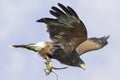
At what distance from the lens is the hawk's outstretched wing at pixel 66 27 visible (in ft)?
30.4

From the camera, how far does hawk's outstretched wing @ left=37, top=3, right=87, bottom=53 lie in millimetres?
9258

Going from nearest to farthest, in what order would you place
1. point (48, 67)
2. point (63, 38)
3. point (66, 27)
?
1. point (48, 67)
2. point (63, 38)
3. point (66, 27)

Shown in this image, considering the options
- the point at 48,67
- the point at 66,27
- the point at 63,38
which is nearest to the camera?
the point at 48,67

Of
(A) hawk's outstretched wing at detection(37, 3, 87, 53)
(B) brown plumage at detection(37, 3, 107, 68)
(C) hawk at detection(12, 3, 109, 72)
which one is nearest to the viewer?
(C) hawk at detection(12, 3, 109, 72)

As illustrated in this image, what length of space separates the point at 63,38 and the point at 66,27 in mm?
247

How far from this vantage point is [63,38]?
9.33 meters

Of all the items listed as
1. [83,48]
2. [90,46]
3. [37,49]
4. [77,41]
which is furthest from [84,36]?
[90,46]

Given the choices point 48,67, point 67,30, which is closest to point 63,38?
point 67,30

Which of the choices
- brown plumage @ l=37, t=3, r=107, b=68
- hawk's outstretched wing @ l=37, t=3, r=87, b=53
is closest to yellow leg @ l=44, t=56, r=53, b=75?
brown plumage @ l=37, t=3, r=107, b=68

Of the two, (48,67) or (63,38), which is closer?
(48,67)

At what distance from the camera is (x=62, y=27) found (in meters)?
9.44

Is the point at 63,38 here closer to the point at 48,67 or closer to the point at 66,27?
the point at 66,27

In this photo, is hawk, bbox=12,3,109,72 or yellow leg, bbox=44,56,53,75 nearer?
yellow leg, bbox=44,56,53,75

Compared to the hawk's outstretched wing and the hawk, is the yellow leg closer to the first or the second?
the hawk
